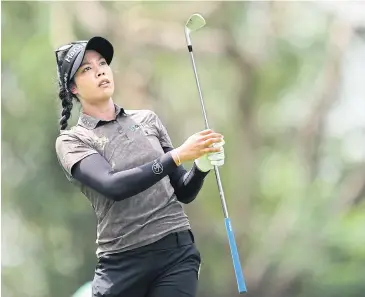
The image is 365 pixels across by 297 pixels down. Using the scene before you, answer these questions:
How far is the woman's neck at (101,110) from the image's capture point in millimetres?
1980

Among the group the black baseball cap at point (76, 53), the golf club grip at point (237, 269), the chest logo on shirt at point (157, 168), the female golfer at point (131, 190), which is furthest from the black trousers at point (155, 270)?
the black baseball cap at point (76, 53)

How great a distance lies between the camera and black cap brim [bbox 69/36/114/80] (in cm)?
197

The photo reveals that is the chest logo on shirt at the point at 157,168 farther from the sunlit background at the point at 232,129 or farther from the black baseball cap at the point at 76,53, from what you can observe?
the sunlit background at the point at 232,129

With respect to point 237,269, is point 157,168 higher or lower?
higher

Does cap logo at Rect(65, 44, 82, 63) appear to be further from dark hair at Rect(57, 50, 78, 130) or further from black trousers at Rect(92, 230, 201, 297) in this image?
black trousers at Rect(92, 230, 201, 297)

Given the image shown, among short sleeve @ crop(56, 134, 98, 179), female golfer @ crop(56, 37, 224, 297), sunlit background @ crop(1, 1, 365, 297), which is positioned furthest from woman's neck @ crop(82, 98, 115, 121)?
sunlit background @ crop(1, 1, 365, 297)

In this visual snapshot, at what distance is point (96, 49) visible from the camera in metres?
2.01

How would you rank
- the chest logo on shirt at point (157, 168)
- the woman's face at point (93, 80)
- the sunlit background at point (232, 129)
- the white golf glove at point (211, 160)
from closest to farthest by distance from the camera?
the chest logo on shirt at point (157, 168) < the white golf glove at point (211, 160) < the woman's face at point (93, 80) < the sunlit background at point (232, 129)

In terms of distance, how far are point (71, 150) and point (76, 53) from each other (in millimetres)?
287

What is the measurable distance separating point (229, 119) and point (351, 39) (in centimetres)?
86

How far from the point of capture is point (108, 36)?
14.4 feet

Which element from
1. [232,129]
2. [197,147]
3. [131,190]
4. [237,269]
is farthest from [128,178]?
[232,129]

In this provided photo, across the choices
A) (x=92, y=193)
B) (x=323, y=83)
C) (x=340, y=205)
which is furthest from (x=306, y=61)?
(x=92, y=193)

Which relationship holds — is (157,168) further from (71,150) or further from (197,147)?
(71,150)
